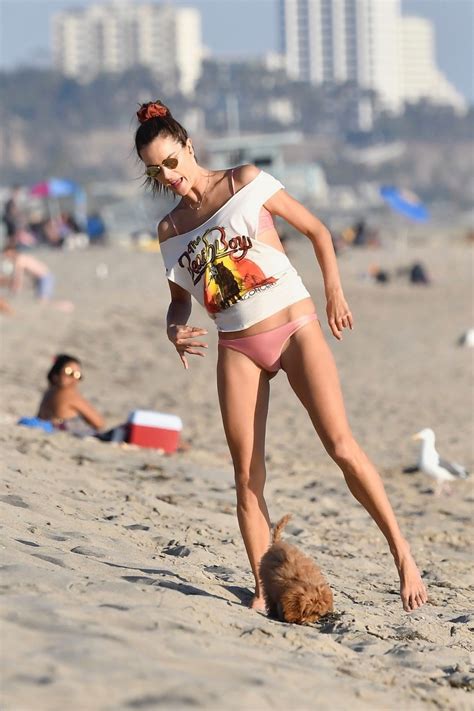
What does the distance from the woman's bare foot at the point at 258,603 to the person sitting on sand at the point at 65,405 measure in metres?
4.42

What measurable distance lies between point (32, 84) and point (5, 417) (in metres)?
195

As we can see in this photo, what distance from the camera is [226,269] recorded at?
4.26m

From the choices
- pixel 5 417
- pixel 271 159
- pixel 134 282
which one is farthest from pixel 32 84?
pixel 5 417

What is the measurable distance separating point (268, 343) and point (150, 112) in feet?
2.87

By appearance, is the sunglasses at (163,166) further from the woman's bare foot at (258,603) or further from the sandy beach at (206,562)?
the woman's bare foot at (258,603)

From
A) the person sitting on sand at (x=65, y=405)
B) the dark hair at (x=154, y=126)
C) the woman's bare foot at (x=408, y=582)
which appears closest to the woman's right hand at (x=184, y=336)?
the dark hair at (x=154, y=126)

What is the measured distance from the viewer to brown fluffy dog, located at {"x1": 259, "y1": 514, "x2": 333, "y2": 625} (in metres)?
4.25

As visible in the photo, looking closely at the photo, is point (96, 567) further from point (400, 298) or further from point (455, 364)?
point (400, 298)

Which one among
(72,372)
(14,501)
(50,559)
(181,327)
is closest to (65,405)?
(72,372)

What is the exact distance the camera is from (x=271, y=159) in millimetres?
47344

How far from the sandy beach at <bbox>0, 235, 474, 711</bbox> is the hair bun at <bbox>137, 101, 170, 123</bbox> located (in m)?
1.54

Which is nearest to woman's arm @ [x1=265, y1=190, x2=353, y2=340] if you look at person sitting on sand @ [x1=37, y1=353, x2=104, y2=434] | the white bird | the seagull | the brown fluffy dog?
the brown fluffy dog

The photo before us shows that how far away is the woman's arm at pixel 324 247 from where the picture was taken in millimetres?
4270

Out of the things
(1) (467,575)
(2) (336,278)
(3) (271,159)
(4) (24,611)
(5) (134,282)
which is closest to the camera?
(4) (24,611)
